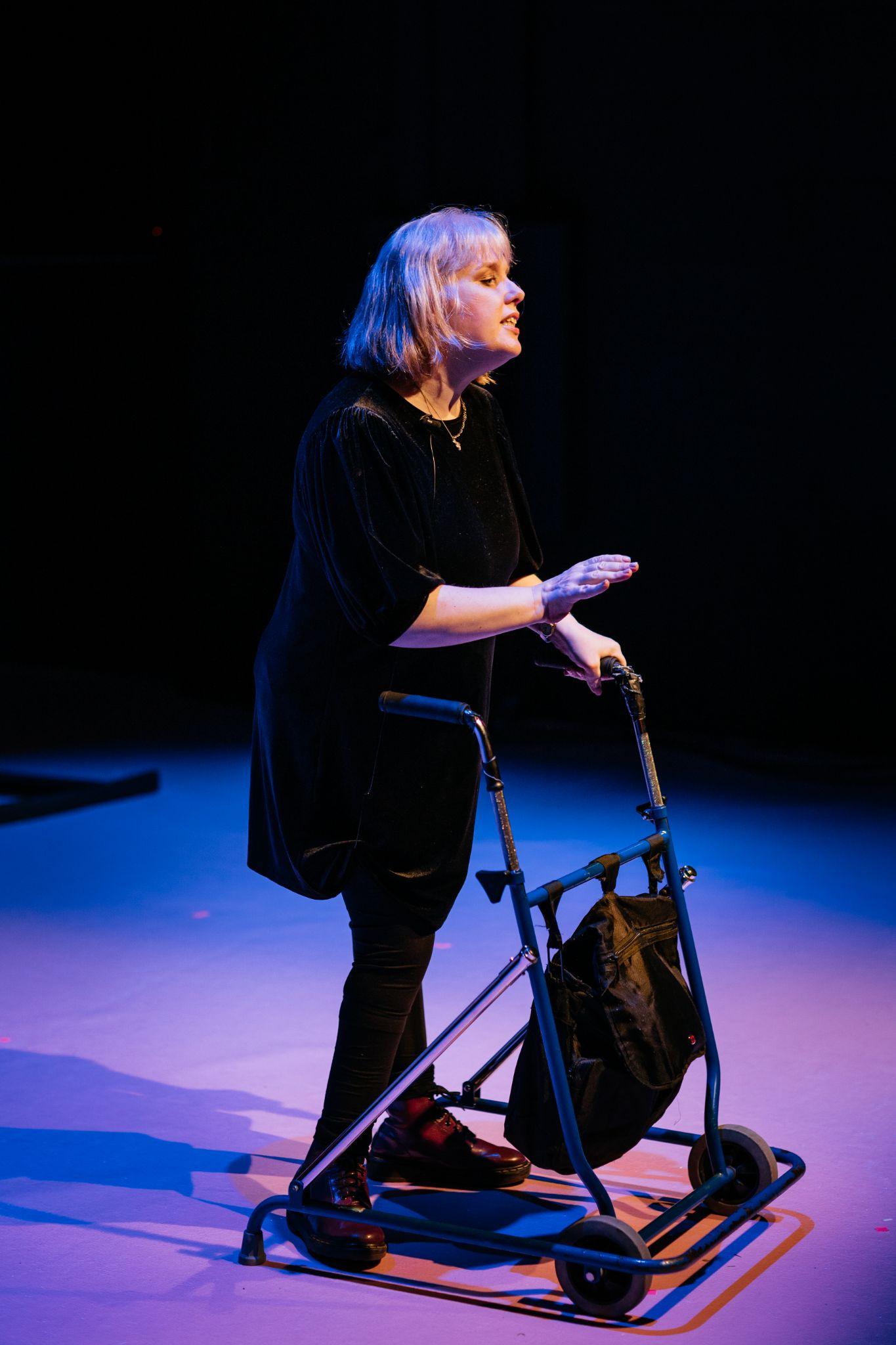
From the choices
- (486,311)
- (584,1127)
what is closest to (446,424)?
(486,311)

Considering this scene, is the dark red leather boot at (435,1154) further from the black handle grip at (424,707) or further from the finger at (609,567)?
the finger at (609,567)

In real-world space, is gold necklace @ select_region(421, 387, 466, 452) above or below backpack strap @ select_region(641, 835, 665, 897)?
above

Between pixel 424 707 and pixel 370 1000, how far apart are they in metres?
0.50

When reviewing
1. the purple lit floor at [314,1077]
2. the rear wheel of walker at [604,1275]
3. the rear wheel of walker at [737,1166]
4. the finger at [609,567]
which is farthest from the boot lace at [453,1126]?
the finger at [609,567]

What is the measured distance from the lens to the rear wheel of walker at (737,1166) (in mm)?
2768

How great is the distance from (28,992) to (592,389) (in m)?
4.07

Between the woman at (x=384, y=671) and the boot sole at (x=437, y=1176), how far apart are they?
277 millimetres

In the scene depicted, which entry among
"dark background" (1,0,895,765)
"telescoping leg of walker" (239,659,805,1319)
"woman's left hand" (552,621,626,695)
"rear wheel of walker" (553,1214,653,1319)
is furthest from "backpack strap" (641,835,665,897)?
"dark background" (1,0,895,765)

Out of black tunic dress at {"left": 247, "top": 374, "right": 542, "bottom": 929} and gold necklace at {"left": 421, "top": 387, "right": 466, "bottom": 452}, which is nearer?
black tunic dress at {"left": 247, "top": 374, "right": 542, "bottom": 929}

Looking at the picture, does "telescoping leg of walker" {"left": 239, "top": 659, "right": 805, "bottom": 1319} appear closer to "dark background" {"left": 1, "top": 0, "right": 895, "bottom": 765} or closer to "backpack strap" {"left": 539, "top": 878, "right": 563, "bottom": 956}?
"backpack strap" {"left": 539, "top": 878, "right": 563, "bottom": 956}

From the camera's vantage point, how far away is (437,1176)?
2.98 meters

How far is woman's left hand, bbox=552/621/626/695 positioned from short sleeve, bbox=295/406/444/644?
1.06 ft

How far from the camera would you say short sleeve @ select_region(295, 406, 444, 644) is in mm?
2545

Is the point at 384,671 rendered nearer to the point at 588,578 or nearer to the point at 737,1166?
the point at 588,578
